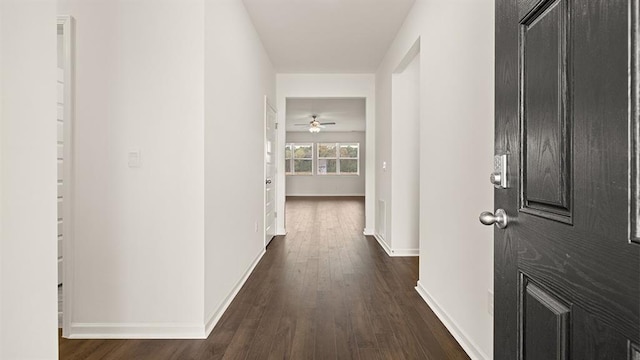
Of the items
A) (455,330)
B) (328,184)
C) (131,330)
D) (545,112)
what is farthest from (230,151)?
(328,184)

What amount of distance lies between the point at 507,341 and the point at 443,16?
2145 mm

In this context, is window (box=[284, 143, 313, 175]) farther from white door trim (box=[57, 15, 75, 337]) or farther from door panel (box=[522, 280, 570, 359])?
door panel (box=[522, 280, 570, 359])

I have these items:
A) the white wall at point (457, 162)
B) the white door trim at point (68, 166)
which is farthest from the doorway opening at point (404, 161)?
the white door trim at point (68, 166)

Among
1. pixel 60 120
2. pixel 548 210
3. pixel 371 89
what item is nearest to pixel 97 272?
pixel 60 120

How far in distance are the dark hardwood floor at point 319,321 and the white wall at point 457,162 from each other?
0.77ft

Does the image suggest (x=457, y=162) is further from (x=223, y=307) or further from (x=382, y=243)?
(x=382, y=243)

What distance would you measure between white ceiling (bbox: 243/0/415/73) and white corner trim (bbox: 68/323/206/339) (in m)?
2.66

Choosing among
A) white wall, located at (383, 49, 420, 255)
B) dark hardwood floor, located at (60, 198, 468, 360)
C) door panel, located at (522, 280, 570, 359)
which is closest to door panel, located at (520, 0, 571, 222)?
door panel, located at (522, 280, 570, 359)

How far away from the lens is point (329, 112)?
32.9 ft

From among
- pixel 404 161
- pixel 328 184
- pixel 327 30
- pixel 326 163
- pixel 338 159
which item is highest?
pixel 327 30

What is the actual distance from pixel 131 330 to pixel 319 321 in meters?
1.14

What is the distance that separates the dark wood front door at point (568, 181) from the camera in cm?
62

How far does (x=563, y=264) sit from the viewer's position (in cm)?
80

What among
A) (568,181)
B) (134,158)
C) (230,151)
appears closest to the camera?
(568,181)
